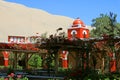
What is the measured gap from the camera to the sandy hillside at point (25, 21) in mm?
111812

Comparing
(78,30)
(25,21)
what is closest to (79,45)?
(78,30)

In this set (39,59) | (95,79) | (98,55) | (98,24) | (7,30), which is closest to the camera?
Answer: (95,79)

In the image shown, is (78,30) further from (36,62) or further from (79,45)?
(79,45)

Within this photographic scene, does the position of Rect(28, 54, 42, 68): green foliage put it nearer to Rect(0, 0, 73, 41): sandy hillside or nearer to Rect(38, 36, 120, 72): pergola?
Rect(38, 36, 120, 72): pergola

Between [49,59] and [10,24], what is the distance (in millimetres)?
91564

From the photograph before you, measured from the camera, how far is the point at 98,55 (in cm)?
2992

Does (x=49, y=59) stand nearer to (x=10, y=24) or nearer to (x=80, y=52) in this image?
(x=80, y=52)

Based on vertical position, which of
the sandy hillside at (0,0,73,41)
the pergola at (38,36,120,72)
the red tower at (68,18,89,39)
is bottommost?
A: the pergola at (38,36,120,72)

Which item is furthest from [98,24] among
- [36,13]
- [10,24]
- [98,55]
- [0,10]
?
[36,13]

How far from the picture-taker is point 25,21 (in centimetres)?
12862

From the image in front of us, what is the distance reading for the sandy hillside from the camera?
11181cm

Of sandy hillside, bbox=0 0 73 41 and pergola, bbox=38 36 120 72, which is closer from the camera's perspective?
pergola, bbox=38 36 120 72

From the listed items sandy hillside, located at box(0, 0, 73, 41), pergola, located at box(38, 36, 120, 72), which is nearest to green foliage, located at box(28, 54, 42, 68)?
pergola, located at box(38, 36, 120, 72)

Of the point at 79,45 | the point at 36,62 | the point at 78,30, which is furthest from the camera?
the point at 36,62
